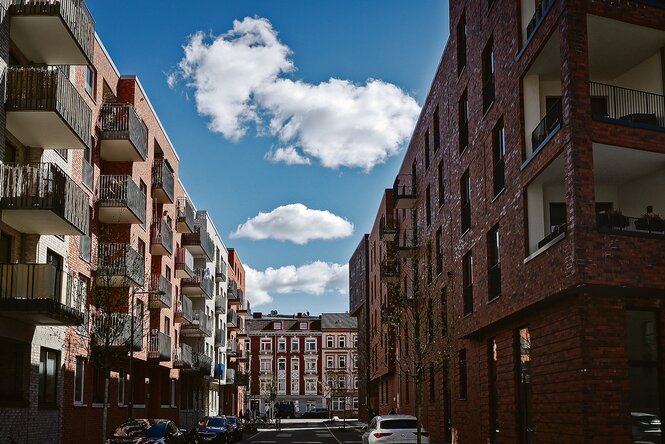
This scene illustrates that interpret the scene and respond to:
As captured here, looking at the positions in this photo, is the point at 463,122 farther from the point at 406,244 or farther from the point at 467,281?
the point at 406,244

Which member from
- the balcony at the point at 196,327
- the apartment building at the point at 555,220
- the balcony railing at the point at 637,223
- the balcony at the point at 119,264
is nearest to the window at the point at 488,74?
the apartment building at the point at 555,220

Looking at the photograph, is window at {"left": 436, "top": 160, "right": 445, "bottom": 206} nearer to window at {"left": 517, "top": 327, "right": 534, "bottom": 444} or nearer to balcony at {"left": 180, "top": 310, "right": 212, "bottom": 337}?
window at {"left": 517, "top": 327, "right": 534, "bottom": 444}

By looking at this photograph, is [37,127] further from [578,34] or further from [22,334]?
[578,34]

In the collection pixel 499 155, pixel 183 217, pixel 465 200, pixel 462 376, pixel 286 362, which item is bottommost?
pixel 462 376

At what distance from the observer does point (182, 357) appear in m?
43.1

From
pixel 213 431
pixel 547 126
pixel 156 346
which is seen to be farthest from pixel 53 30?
pixel 213 431

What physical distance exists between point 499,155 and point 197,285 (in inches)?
1091

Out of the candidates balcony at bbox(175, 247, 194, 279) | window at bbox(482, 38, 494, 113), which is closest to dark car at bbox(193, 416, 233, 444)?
balcony at bbox(175, 247, 194, 279)

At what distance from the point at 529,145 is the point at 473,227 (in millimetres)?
6107

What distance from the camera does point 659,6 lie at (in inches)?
673

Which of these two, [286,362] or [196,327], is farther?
[286,362]

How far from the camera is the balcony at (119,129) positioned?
2934cm

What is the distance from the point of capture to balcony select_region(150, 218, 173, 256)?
3644 cm

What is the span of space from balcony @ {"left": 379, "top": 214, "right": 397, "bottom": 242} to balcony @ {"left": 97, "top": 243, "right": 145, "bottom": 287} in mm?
16678
